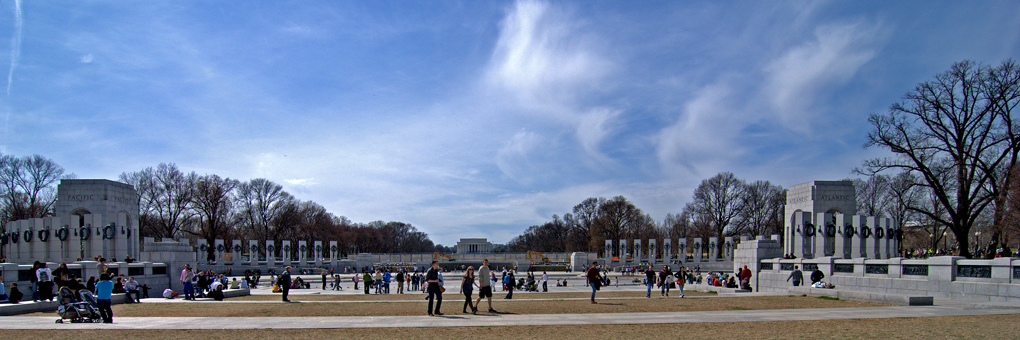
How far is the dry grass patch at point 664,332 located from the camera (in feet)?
31.4

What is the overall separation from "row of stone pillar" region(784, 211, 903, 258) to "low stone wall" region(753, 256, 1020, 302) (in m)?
10.6

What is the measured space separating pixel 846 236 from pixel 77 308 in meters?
33.8

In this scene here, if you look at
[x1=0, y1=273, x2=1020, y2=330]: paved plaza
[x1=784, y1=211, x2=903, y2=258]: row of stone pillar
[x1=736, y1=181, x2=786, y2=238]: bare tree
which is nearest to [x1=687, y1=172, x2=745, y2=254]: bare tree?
[x1=736, y1=181, x2=786, y2=238]: bare tree

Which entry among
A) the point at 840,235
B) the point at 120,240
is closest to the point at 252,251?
the point at 120,240

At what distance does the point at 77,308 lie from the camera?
1221 cm

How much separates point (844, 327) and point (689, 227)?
7858 centimetres

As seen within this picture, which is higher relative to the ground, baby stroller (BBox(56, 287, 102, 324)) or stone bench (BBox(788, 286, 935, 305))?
baby stroller (BBox(56, 287, 102, 324))

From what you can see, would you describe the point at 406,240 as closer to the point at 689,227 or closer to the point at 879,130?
the point at 689,227

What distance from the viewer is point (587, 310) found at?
14.4 metres

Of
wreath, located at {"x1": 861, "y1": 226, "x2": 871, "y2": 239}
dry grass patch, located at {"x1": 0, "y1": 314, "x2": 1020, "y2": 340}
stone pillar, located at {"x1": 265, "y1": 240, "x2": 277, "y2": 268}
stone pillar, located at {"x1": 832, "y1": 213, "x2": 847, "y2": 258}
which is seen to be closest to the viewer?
dry grass patch, located at {"x1": 0, "y1": 314, "x2": 1020, "y2": 340}

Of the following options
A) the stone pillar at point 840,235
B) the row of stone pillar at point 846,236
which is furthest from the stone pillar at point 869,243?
the stone pillar at point 840,235

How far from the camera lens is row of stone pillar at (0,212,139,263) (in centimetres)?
2995

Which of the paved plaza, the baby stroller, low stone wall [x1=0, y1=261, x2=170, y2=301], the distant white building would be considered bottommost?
the distant white building

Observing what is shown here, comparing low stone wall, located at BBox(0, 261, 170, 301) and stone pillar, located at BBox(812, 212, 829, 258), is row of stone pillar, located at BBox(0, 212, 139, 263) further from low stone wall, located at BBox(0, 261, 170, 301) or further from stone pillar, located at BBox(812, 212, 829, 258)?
stone pillar, located at BBox(812, 212, 829, 258)
